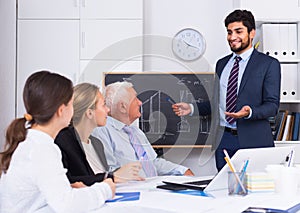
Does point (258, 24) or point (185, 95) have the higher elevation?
point (258, 24)

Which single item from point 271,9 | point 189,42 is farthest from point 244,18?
point 189,42

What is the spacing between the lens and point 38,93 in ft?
4.07

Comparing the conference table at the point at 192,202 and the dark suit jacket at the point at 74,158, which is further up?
the dark suit jacket at the point at 74,158

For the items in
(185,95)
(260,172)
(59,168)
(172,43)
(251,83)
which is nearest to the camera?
(59,168)

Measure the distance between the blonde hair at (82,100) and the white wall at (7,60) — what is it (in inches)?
72.1

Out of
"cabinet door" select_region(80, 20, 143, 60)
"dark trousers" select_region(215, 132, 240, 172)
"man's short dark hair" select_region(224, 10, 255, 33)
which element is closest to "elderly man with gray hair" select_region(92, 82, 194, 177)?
"dark trousers" select_region(215, 132, 240, 172)

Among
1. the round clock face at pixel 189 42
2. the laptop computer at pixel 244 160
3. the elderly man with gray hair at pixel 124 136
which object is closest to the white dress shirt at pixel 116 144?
the elderly man with gray hair at pixel 124 136

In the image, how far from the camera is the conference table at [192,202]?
1.21 metres

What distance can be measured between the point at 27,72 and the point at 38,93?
2.28m

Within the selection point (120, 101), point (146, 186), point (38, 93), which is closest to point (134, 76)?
point (120, 101)

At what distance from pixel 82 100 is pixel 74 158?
211mm

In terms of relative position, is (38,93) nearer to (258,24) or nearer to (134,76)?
(134,76)

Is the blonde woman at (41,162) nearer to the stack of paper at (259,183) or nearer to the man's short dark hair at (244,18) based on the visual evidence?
the stack of paper at (259,183)

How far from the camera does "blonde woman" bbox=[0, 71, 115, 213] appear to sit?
1.13 m
